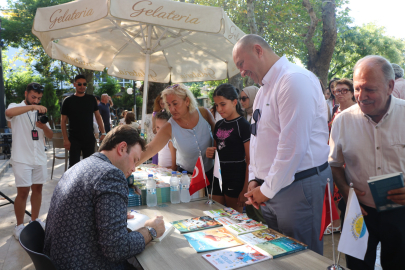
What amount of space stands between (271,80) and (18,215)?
3.81 meters

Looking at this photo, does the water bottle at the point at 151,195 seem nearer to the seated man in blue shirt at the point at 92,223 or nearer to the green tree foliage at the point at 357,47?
the seated man in blue shirt at the point at 92,223

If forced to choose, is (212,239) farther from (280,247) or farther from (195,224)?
(280,247)

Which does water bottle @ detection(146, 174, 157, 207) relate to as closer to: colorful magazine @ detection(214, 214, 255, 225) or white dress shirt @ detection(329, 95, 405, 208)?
colorful magazine @ detection(214, 214, 255, 225)

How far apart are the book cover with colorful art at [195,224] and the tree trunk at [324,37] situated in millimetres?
8119

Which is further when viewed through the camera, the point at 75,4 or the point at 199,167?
the point at 75,4

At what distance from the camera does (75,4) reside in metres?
3.88

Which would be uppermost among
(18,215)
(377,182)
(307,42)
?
(307,42)

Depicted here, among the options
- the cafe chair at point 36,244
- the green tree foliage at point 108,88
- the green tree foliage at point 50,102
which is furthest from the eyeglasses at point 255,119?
the green tree foliage at point 108,88

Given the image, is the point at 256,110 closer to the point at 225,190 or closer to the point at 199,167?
the point at 199,167

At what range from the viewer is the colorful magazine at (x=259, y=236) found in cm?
175

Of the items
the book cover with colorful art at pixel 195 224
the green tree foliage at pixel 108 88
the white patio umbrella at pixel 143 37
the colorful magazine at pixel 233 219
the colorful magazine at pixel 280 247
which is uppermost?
the green tree foliage at pixel 108 88

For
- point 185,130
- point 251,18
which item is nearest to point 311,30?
point 251,18

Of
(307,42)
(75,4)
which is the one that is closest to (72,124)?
(75,4)

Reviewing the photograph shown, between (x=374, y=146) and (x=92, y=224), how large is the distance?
5.80ft
